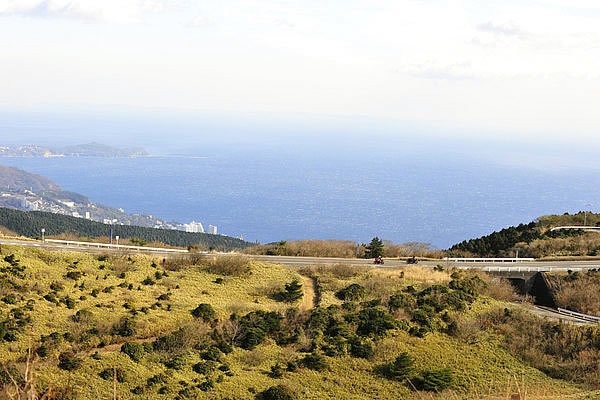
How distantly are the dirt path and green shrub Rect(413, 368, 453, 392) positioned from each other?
30.7 ft

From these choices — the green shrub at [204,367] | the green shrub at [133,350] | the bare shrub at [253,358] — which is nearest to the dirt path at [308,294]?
the bare shrub at [253,358]

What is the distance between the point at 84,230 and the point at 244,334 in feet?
236

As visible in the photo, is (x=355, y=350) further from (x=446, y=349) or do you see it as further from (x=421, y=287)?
(x=421, y=287)

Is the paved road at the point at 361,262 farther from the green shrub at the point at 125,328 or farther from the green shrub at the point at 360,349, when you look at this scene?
the green shrub at the point at 125,328

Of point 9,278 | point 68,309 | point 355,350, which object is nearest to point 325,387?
point 355,350

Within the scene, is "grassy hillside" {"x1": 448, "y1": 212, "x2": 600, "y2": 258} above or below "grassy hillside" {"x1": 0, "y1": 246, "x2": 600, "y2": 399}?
above

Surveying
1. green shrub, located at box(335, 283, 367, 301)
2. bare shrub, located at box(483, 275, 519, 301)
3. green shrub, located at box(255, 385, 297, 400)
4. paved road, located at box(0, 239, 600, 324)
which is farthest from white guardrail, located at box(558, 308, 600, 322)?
green shrub, located at box(255, 385, 297, 400)

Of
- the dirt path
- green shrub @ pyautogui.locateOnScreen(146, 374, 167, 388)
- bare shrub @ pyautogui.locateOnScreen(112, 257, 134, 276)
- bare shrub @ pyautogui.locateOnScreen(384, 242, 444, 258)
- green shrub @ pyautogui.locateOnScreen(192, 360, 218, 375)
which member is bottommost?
green shrub @ pyautogui.locateOnScreen(146, 374, 167, 388)

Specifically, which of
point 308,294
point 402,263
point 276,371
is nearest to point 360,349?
point 276,371

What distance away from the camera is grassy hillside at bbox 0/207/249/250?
8500 centimetres

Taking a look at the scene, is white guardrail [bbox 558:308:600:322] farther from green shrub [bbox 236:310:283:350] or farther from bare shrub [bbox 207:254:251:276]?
bare shrub [bbox 207:254:251:276]

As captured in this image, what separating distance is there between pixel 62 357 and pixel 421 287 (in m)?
22.5

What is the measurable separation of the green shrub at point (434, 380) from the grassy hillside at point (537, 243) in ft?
98.9

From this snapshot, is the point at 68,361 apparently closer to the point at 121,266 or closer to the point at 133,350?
the point at 133,350
